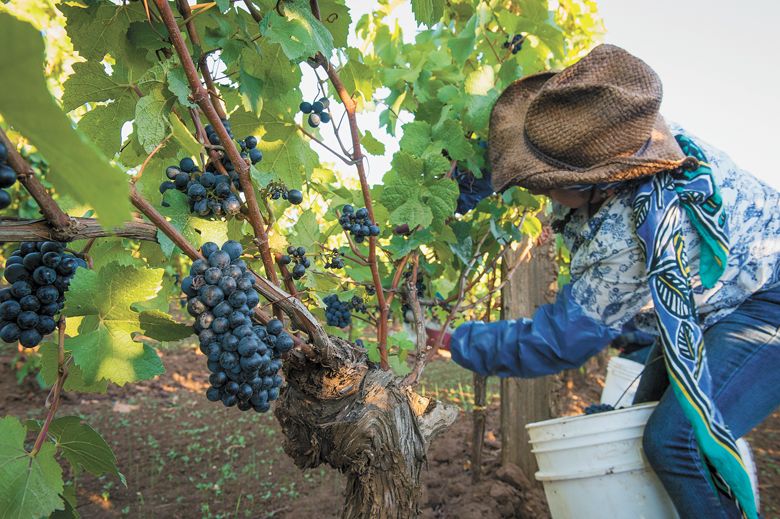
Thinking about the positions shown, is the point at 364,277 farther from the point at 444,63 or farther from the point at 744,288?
the point at 744,288

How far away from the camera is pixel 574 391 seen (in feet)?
18.2

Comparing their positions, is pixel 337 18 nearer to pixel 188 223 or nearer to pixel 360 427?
pixel 188 223

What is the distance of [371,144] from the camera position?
5.25 ft

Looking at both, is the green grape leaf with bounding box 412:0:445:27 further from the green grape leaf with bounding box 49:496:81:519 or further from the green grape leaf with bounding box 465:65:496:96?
the green grape leaf with bounding box 49:496:81:519

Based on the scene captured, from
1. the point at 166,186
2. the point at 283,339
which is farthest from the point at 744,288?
the point at 166,186

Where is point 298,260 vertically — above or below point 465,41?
below

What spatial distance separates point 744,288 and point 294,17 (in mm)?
1937

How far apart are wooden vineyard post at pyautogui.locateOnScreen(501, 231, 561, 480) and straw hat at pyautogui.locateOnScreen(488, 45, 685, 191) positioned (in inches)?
46.2

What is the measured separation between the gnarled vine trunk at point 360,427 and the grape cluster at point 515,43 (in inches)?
69.6

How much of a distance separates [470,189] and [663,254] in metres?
0.95

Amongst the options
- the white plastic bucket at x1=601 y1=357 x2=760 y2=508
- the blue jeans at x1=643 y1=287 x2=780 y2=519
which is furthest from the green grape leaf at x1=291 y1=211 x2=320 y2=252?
the white plastic bucket at x1=601 y1=357 x2=760 y2=508

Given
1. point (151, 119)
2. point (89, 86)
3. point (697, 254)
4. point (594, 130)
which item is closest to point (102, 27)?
point (89, 86)

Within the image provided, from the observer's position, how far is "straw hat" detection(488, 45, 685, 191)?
66.0 inches

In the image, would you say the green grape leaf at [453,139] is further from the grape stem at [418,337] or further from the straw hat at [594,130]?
the grape stem at [418,337]
